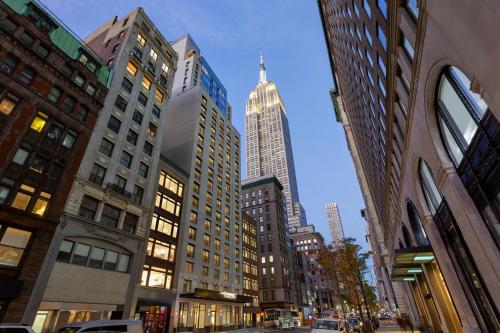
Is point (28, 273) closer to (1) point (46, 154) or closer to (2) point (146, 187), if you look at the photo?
(1) point (46, 154)

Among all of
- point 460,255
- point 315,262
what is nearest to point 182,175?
point 460,255

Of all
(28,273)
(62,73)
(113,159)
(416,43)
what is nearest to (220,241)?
(113,159)

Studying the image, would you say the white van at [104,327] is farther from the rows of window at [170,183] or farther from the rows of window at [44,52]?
the rows of window at [170,183]

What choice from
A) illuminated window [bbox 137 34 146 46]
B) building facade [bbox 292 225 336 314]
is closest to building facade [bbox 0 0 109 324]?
illuminated window [bbox 137 34 146 46]

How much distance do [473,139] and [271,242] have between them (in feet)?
253

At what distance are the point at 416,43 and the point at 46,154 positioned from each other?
2862 centimetres

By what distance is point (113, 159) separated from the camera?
31.1 m

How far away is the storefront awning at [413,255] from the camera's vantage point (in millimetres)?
18625

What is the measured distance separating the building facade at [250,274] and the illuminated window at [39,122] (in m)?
48.5

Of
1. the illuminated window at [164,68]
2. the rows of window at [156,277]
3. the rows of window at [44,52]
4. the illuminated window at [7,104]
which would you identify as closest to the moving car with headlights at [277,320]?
the rows of window at [156,277]

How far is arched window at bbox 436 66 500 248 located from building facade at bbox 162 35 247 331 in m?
35.9

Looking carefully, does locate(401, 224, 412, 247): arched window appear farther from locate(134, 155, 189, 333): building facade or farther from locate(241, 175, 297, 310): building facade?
locate(241, 175, 297, 310): building facade

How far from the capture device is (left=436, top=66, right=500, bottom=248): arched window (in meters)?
8.86

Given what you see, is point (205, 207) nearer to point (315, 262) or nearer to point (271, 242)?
point (271, 242)
